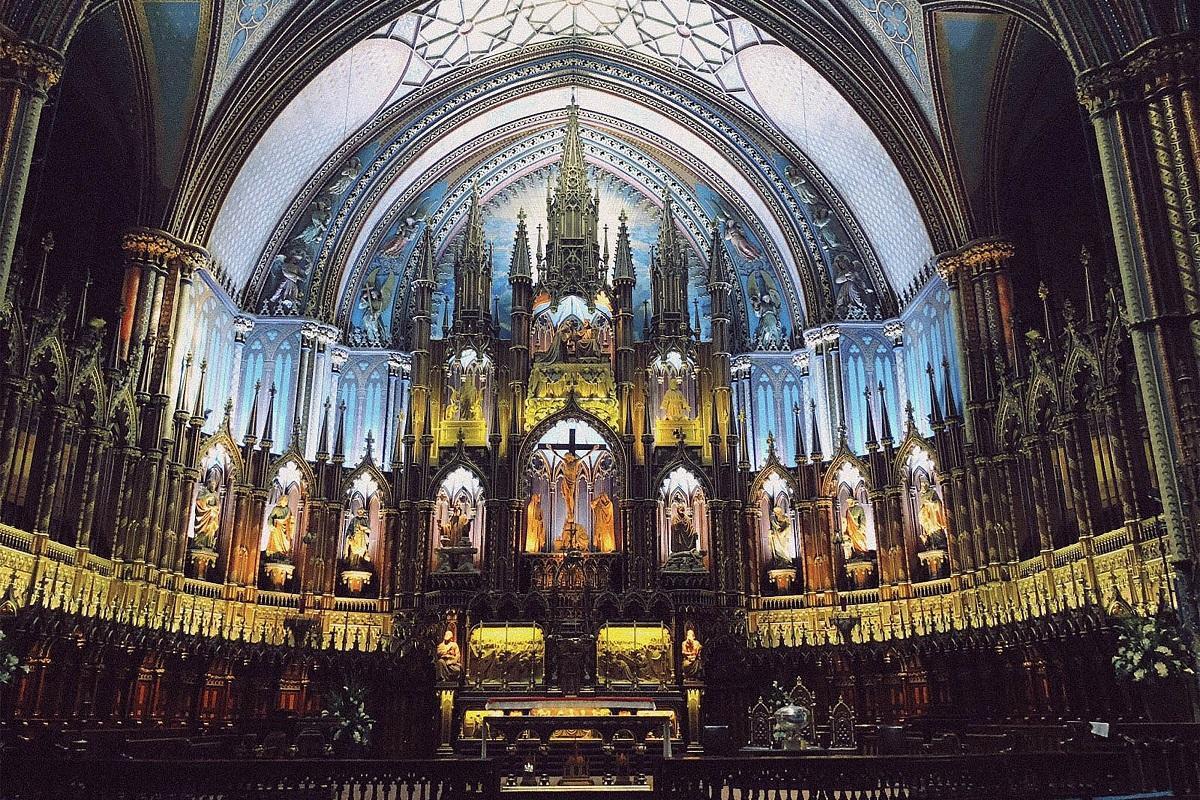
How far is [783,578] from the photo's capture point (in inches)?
965

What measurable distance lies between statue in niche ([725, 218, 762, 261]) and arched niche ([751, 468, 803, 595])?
8.11 m

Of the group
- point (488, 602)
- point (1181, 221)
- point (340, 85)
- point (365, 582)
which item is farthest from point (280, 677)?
point (1181, 221)

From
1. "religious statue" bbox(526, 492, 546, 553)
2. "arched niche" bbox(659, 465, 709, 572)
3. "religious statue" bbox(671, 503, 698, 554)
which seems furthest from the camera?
"religious statue" bbox(526, 492, 546, 553)

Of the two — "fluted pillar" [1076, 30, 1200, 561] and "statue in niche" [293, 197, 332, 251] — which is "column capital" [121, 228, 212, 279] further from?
"fluted pillar" [1076, 30, 1200, 561]

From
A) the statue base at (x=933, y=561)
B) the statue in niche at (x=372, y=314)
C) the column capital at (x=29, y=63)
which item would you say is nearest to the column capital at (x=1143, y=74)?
the statue base at (x=933, y=561)

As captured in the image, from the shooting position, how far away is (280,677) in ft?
73.2

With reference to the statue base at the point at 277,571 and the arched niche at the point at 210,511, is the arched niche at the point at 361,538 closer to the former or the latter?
the statue base at the point at 277,571

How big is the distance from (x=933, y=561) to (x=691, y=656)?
6072 mm

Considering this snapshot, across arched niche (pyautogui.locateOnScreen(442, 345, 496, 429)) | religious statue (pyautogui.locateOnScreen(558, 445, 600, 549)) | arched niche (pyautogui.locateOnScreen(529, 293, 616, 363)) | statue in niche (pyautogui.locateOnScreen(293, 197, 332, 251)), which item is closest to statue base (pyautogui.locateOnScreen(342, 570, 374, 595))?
arched niche (pyautogui.locateOnScreen(442, 345, 496, 429))

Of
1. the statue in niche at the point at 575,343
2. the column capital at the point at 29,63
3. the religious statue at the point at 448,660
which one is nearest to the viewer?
the column capital at the point at 29,63

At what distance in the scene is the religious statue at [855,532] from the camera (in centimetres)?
2378

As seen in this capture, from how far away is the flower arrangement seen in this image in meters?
13.9

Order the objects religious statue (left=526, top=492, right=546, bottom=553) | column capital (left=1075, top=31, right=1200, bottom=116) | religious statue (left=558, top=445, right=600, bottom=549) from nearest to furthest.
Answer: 1. column capital (left=1075, top=31, right=1200, bottom=116)
2. religious statue (left=526, top=492, right=546, bottom=553)
3. religious statue (left=558, top=445, right=600, bottom=549)

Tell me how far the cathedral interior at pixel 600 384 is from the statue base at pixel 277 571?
0.07 m
